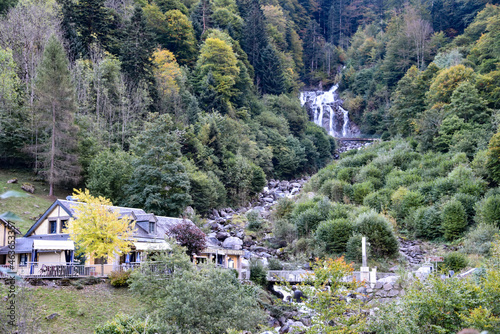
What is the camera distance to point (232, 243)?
39125 millimetres

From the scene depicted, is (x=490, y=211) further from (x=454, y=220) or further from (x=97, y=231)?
(x=97, y=231)

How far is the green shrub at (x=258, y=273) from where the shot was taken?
30.7 meters

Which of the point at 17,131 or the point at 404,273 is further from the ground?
the point at 17,131

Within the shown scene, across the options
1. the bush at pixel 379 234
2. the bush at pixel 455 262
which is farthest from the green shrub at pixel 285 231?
the bush at pixel 455 262

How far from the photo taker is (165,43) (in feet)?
236

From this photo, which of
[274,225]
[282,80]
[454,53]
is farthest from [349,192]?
[282,80]

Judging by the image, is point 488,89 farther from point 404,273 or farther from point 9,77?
point 9,77

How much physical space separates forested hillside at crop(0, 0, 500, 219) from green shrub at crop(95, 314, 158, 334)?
2109 cm

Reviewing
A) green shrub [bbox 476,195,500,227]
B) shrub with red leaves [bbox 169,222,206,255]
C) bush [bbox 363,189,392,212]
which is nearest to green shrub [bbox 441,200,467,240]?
green shrub [bbox 476,195,500,227]

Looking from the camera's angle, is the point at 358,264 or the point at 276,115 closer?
the point at 358,264

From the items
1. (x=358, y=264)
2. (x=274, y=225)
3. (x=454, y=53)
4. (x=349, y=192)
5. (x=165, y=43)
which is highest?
(x=165, y=43)

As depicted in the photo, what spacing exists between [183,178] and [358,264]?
59.6 feet

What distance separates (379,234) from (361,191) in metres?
12.6

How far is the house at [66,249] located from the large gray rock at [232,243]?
4.14 metres
